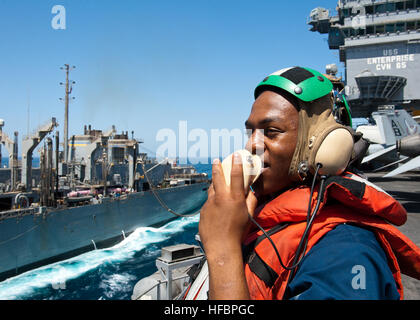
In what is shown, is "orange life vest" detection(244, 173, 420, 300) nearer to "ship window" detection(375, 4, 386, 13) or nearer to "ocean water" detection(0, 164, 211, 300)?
"ocean water" detection(0, 164, 211, 300)

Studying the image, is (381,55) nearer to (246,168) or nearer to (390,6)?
(390,6)

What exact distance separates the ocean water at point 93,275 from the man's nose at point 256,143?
1447cm

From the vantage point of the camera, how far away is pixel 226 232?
107 cm

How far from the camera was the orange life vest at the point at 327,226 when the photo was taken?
3.65ft

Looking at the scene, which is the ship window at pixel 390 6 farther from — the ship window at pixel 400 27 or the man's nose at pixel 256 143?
the man's nose at pixel 256 143

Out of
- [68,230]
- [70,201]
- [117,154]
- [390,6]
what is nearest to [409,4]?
[390,6]

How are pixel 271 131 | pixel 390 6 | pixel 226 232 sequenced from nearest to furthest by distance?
1. pixel 226 232
2. pixel 271 131
3. pixel 390 6

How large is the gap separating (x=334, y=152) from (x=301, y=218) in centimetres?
32

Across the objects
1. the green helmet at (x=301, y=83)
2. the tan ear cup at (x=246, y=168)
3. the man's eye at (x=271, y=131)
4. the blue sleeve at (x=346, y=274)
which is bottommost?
the blue sleeve at (x=346, y=274)

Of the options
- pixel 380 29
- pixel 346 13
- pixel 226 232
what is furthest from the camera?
pixel 346 13

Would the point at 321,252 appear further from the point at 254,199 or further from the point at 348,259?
the point at 254,199

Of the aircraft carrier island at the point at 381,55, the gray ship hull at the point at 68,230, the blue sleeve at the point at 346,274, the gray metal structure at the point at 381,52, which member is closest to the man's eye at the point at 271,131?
the blue sleeve at the point at 346,274
